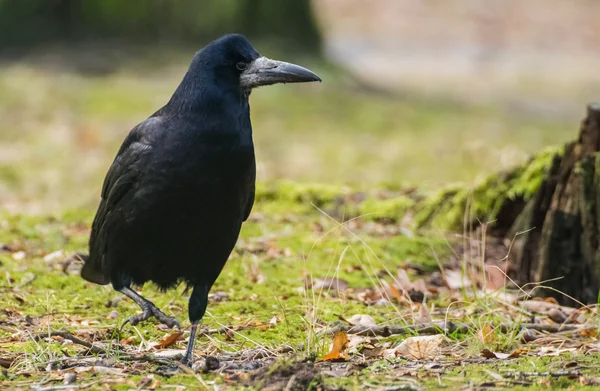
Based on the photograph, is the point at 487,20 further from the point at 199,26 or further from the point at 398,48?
the point at 199,26

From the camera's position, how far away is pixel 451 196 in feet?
22.4

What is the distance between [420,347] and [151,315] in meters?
1.23

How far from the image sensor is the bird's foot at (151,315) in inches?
168

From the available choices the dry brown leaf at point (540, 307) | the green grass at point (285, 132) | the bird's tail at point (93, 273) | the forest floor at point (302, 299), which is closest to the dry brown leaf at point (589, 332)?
the forest floor at point (302, 299)

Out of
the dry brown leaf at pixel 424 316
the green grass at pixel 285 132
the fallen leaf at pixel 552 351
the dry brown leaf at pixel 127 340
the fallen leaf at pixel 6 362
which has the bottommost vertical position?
the green grass at pixel 285 132

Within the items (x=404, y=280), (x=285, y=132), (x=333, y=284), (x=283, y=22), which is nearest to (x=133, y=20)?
(x=283, y=22)

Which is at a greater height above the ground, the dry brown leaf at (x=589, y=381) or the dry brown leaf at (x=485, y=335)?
the dry brown leaf at (x=589, y=381)

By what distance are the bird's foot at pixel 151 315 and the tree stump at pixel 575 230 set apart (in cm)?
210

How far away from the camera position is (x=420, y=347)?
395cm

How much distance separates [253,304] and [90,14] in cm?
1111

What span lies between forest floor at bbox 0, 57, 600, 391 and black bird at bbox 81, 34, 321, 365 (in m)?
0.32

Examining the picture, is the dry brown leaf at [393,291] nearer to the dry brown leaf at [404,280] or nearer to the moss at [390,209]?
the dry brown leaf at [404,280]

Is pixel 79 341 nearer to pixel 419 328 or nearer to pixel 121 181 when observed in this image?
pixel 121 181

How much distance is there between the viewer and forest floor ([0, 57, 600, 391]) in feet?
11.7
